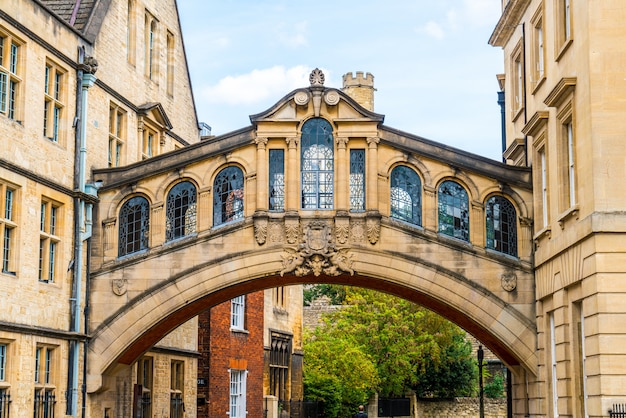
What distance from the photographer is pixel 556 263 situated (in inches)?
940

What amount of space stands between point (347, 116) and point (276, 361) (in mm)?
18804

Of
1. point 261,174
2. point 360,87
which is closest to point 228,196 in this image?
point 261,174

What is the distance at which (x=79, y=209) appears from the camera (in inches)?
1062

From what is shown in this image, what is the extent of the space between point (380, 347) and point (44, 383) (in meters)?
31.2

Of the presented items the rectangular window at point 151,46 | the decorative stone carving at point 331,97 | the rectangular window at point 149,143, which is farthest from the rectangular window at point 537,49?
the rectangular window at point 151,46

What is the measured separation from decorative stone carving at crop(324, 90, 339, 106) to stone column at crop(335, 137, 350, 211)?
0.89 metres

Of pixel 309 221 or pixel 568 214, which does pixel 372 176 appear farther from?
pixel 568 214

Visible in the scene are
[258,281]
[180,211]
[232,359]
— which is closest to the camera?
[180,211]

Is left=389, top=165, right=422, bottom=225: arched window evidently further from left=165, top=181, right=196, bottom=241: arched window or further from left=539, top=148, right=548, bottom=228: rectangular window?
left=165, top=181, right=196, bottom=241: arched window

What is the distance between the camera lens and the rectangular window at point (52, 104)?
2542cm

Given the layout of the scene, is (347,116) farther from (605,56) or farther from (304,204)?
(605,56)

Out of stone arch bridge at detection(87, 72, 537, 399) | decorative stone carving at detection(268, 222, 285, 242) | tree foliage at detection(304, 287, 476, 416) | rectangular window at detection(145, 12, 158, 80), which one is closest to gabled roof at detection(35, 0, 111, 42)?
rectangular window at detection(145, 12, 158, 80)

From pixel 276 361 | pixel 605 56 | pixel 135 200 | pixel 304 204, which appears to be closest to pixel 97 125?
pixel 135 200

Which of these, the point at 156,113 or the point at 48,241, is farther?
the point at 156,113
